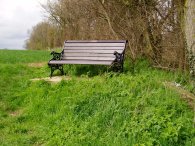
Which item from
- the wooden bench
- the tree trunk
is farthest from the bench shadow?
the tree trunk

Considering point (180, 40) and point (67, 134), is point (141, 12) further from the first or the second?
point (67, 134)

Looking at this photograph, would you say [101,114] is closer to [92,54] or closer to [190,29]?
[190,29]

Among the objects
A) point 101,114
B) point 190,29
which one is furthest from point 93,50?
point 101,114

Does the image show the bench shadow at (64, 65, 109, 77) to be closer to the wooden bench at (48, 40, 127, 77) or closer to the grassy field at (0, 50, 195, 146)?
the wooden bench at (48, 40, 127, 77)

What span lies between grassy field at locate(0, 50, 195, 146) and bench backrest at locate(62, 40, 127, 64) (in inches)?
62.2

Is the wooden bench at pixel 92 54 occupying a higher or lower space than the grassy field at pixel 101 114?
higher

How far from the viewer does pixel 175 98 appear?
5.68 meters

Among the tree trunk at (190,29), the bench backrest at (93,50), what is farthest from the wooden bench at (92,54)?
the tree trunk at (190,29)

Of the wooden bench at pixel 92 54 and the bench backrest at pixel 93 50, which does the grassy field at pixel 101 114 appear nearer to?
the wooden bench at pixel 92 54

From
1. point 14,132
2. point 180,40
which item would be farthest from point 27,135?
point 180,40

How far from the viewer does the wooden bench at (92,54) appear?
873cm

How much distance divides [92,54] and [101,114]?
4410 mm

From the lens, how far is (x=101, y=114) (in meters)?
5.39

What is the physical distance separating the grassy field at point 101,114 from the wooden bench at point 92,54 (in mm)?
1082
